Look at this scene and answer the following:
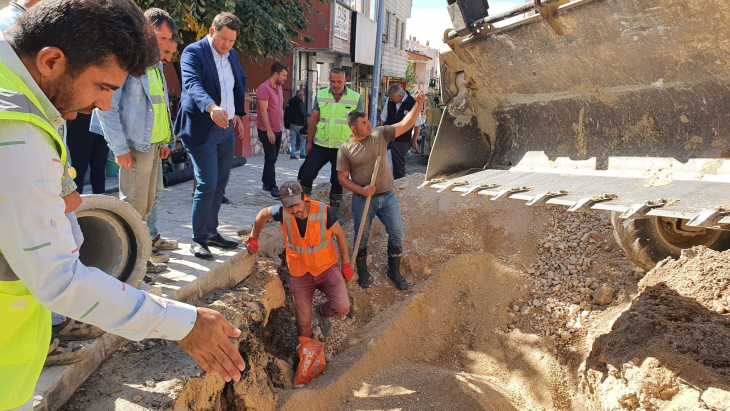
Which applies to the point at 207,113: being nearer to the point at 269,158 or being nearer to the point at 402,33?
the point at 269,158

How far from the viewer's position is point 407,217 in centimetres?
661

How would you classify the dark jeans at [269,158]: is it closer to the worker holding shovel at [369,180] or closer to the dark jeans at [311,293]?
the worker holding shovel at [369,180]

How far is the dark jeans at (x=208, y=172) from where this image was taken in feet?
14.5

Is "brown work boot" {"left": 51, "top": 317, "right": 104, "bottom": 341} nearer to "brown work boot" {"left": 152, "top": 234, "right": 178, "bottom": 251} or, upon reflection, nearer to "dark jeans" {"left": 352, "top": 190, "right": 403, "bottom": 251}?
"brown work boot" {"left": 152, "top": 234, "right": 178, "bottom": 251}

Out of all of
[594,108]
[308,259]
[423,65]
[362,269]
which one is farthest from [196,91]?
[423,65]

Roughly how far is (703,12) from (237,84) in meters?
3.54

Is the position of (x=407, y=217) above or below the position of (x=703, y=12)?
below

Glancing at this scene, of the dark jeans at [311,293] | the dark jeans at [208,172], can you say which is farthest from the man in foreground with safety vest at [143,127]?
the dark jeans at [311,293]

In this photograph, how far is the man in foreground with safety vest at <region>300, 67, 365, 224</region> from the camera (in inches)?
240

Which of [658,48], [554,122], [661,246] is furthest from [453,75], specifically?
[661,246]

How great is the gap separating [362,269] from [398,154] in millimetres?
2613

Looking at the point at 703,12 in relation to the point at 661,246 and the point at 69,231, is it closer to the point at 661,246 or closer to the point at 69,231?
the point at 661,246

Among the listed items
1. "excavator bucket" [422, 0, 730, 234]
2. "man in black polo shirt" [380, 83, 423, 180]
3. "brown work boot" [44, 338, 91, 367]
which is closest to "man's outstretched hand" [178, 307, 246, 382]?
"brown work boot" [44, 338, 91, 367]

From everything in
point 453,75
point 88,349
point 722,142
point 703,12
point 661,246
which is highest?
point 703,12
